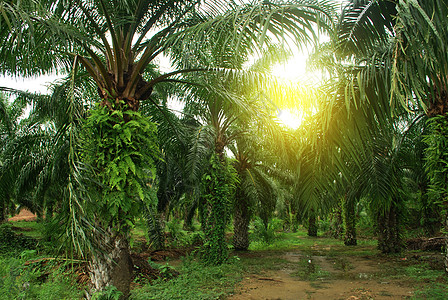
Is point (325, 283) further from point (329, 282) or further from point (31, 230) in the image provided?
point (31, 230)

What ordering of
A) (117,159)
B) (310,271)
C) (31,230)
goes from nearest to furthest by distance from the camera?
1. (117,159)
2. (310,271)
3. (31,230)

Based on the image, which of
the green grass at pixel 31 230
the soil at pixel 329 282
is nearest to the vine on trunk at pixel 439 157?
the soil at pixel 329 282

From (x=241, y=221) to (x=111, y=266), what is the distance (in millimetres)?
9189

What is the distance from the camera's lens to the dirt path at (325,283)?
6445mm

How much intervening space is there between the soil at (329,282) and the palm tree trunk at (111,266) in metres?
2.56

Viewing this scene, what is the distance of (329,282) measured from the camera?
7.82m

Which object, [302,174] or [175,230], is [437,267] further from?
[175,230]

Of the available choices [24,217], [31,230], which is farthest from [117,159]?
[24,217]

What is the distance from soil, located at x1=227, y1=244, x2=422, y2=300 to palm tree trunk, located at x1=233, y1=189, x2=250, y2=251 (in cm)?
313

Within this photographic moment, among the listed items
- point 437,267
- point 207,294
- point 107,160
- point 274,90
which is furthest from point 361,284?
point 107,160

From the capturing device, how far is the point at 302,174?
14.6 ft

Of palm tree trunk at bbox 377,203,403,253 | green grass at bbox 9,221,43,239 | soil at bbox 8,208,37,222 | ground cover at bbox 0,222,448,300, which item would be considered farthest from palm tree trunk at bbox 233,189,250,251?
soil at bbox 8,208,37,222

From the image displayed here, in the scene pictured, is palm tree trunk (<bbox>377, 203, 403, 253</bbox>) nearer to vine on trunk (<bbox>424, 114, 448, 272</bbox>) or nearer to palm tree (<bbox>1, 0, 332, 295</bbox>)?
vine on trunk (<bbox>424, 114, 448, 272</bbox>)

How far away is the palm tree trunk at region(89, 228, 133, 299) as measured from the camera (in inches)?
193
